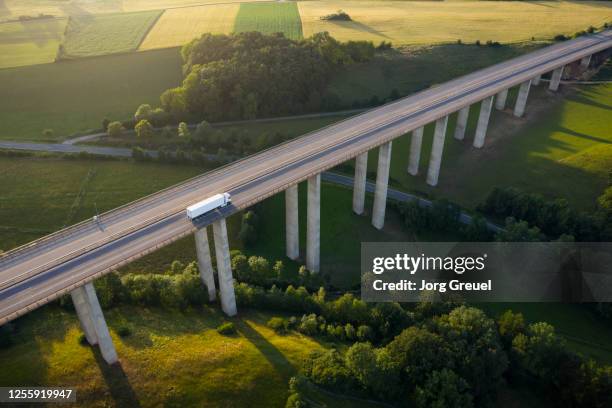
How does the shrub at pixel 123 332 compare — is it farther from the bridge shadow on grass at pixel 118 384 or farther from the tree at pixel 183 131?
the tree at pixel 183 131

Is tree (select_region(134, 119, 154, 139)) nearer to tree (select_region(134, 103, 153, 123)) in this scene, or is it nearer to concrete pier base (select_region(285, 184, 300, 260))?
tree (select_region(134, 103, 153, 123))

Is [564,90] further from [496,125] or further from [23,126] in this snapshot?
[23,126]

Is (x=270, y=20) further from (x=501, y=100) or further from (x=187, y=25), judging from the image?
(x=501, y=100)

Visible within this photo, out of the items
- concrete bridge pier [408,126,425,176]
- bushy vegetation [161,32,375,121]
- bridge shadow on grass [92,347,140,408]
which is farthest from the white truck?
bushy vegetation [161,32,375,121]

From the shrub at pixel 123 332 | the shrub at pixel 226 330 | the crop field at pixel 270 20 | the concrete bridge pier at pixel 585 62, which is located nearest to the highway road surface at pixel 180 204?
the shrub at pixel 123 332

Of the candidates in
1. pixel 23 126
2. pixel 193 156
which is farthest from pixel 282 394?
pixel 23 126

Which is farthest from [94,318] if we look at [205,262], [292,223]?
[292,223]
